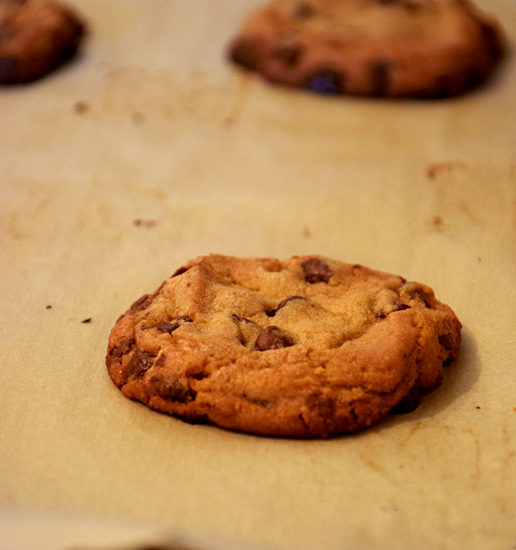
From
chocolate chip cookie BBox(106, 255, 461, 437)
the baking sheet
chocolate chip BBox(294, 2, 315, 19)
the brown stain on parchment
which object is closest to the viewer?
the baking sheet

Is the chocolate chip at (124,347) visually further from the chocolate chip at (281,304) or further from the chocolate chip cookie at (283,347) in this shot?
the chocolate chip at (281,304)

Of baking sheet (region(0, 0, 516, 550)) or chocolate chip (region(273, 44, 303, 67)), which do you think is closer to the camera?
baking sheet (region(0, 0, 516, 550))

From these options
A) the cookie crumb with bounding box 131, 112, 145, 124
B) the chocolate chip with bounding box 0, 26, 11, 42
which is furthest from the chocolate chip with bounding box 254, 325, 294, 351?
the chocolate chip with bounding box 0, 26, 11, 42

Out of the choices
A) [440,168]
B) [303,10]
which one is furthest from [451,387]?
[303,10]

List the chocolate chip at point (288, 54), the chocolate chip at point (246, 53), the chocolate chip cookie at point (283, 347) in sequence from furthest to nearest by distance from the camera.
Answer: the chocolate chip at point (246, 53) < the chocolate chip at point (288, 54) < the chocolate chip cookie at point (283, 347)

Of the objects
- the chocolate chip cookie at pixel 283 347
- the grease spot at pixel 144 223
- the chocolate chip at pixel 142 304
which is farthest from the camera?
the grease spot at pixel 144 223

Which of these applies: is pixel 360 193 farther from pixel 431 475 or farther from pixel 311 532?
pixel 311 532

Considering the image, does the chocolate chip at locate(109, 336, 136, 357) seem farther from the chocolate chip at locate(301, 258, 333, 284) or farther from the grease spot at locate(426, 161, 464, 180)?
the grease spot at locate(426, 161, 464, 180)

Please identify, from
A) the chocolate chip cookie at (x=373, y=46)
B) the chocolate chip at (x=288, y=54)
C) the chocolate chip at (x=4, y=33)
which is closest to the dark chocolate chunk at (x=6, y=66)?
the chocolate chip at (x=4, y=33)
